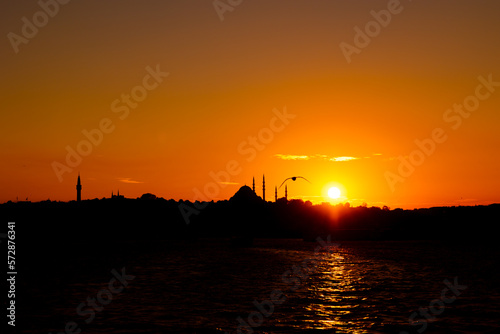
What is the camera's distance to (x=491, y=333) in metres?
27.6

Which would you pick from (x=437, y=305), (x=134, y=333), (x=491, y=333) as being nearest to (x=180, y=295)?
(x=134, y=333)

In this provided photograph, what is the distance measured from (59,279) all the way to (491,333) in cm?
4110

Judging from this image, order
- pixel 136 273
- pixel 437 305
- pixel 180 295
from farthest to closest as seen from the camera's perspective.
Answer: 1. pixel 136 273
2. pixel 180 295
3. pixel 437 305

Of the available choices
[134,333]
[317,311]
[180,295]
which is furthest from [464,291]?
[134,333]

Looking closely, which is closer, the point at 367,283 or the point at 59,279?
the point at 367,283

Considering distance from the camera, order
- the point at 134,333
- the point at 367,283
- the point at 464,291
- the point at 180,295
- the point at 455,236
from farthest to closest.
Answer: the point at 455,236 < the point at 367,283 < the point at 464,291 < the point at 180,295 < the point at 134,333

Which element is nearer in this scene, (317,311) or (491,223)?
→ (317,311)

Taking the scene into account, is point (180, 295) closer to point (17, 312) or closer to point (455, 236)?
point (17, 312)

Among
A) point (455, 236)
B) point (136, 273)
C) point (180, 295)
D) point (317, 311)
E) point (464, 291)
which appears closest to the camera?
point (317, 311)

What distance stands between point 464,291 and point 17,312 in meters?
33.3

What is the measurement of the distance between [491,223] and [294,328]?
189 m

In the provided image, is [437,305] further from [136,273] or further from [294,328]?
[136,273]

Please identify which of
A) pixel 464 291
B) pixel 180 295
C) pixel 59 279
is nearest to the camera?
pixel 180 295

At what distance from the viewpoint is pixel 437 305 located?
3691cm
